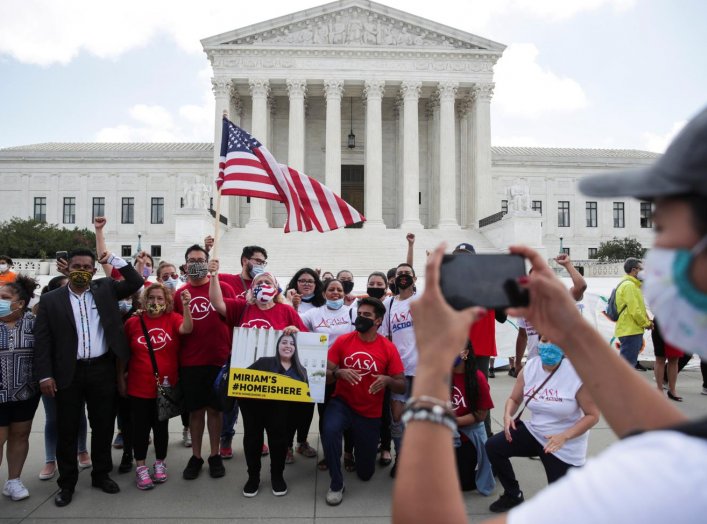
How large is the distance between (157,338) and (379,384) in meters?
2.34

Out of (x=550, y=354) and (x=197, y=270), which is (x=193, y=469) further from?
(x=550, y=354)

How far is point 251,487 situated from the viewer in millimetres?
4836

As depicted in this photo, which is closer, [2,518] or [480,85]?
[2,518]

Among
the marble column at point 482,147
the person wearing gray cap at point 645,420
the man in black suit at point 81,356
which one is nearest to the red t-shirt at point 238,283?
the man in black suit at point 81,356

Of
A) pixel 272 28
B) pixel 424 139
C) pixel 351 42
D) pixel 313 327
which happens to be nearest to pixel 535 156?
pixel 424 139

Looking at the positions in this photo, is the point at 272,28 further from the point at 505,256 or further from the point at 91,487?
the point at 505,256

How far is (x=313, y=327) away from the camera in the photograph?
6.59 meters

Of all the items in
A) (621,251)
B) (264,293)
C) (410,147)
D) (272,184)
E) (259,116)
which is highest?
(259,116)

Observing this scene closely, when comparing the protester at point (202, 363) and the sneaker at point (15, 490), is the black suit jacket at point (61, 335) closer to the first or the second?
the protester at point (202, 363)

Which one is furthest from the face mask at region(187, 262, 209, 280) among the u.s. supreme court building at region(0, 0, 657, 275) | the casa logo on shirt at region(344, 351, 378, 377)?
the u.s. supreme court building at region(0, 0, 657, 275)

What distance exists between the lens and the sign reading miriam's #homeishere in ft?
16.7

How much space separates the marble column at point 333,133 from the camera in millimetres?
36312

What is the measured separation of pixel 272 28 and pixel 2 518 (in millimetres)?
37762

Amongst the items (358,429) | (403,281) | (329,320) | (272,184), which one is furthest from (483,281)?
(272,184)
